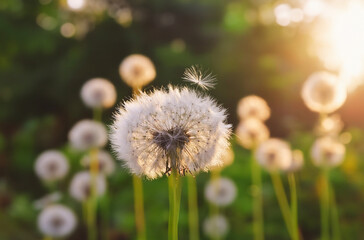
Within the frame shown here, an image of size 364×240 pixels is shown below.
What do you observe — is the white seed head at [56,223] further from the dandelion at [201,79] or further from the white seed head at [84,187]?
the dandelion at [201,79]

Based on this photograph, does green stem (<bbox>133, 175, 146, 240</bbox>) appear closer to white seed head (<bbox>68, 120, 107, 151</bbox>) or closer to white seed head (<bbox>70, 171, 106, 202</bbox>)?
white seed head (<bbox>68, 120, 107, 151</bbox>)

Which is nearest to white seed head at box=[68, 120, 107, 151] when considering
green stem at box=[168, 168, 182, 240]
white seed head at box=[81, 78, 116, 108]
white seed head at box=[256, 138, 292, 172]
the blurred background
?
white seed head at box=[81, 78, 116, 108]

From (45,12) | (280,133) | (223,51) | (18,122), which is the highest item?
(45,12)

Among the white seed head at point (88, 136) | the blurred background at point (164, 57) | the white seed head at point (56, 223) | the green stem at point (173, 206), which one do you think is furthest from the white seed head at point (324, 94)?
the blurred background at point (164, 57)

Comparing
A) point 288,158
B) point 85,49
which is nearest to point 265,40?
point 85,49

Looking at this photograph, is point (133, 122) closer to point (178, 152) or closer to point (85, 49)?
point (178, 152)

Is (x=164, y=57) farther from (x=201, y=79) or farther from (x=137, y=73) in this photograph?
(x=201, y=79)

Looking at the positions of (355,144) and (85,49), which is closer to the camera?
(355,144)
